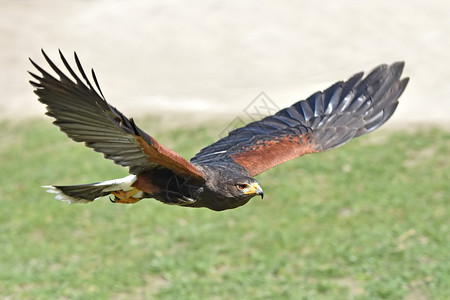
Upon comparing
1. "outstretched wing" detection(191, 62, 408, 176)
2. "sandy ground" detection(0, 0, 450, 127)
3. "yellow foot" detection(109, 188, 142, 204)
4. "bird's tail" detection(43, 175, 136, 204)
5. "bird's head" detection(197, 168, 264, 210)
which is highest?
"sandy ground" detection(0, 0, 450, 127)

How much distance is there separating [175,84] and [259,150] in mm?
9911

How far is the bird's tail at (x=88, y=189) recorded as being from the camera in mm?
5613

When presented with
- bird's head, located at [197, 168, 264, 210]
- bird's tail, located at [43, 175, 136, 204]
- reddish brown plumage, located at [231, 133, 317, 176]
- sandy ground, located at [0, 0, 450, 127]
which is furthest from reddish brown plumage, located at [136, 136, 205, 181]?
sandy ground, located at [0, 0, 450, 127]

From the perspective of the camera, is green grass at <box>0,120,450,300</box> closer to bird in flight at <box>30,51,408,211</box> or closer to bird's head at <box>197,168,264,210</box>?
bird in flight at <box>30,51,408,211</box>

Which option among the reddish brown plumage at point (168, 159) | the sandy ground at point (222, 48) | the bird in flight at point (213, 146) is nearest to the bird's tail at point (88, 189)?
the bird in flight at point (213, 146)

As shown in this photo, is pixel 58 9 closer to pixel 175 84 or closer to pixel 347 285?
pixel 175 84

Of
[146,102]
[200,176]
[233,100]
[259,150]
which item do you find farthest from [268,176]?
[200,176]

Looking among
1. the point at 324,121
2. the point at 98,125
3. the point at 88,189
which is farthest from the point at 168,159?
the point at 324,121

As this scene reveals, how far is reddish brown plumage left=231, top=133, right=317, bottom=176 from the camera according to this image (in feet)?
20.8

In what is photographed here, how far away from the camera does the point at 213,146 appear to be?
730 cm

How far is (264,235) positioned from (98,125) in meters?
6.50

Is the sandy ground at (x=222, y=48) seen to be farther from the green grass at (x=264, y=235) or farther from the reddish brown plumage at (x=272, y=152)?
the reddish brown plumage at (x=272, y=152)

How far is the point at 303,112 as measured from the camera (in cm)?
785

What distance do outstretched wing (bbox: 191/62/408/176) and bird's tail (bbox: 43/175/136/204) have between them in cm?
117
